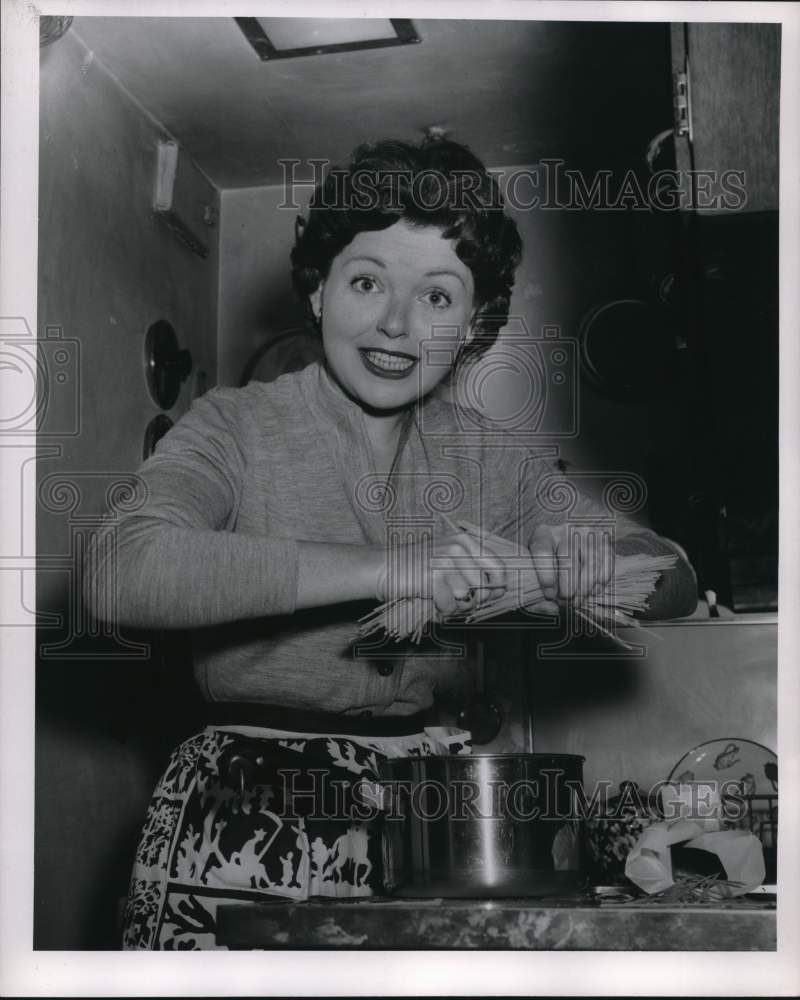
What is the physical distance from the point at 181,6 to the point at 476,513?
0.62 meters

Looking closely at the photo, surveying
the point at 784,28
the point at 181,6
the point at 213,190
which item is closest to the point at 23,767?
the point at 213,190

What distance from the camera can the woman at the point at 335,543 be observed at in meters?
1.05

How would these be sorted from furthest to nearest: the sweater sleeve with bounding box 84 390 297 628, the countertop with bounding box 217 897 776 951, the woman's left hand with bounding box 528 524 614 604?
the woman's left hand with bounding box 528 524 614 604
the sweater sleeve with bounding box 84 390 297 628
the countertop with bounding box 217 897 776 951

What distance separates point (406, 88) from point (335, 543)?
20.2 inches

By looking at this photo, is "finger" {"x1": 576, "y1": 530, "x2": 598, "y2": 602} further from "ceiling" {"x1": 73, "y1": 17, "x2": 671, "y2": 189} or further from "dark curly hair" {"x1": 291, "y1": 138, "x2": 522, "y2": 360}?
"ceiling" {"x1": 73, "y1": 17, "x2": 671, "y2": 189}

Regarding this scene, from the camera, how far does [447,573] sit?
109 cm

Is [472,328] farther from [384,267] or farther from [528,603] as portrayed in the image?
[528,603]

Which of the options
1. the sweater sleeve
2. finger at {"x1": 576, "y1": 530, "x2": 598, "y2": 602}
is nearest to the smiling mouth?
the sweater sleeve

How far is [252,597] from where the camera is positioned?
1031 millimetres

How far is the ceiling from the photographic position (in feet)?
3.77

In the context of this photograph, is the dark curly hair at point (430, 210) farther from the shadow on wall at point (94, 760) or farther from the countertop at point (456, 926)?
the countertop at point (456, 926)

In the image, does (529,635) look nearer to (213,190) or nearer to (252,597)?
(252,597)

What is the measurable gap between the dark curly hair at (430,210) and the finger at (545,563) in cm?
22

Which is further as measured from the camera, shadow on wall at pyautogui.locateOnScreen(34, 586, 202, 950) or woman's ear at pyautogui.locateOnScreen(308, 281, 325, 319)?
woman's ear at pyautogui.locateOnScreen(308, 281, 325, 319)
